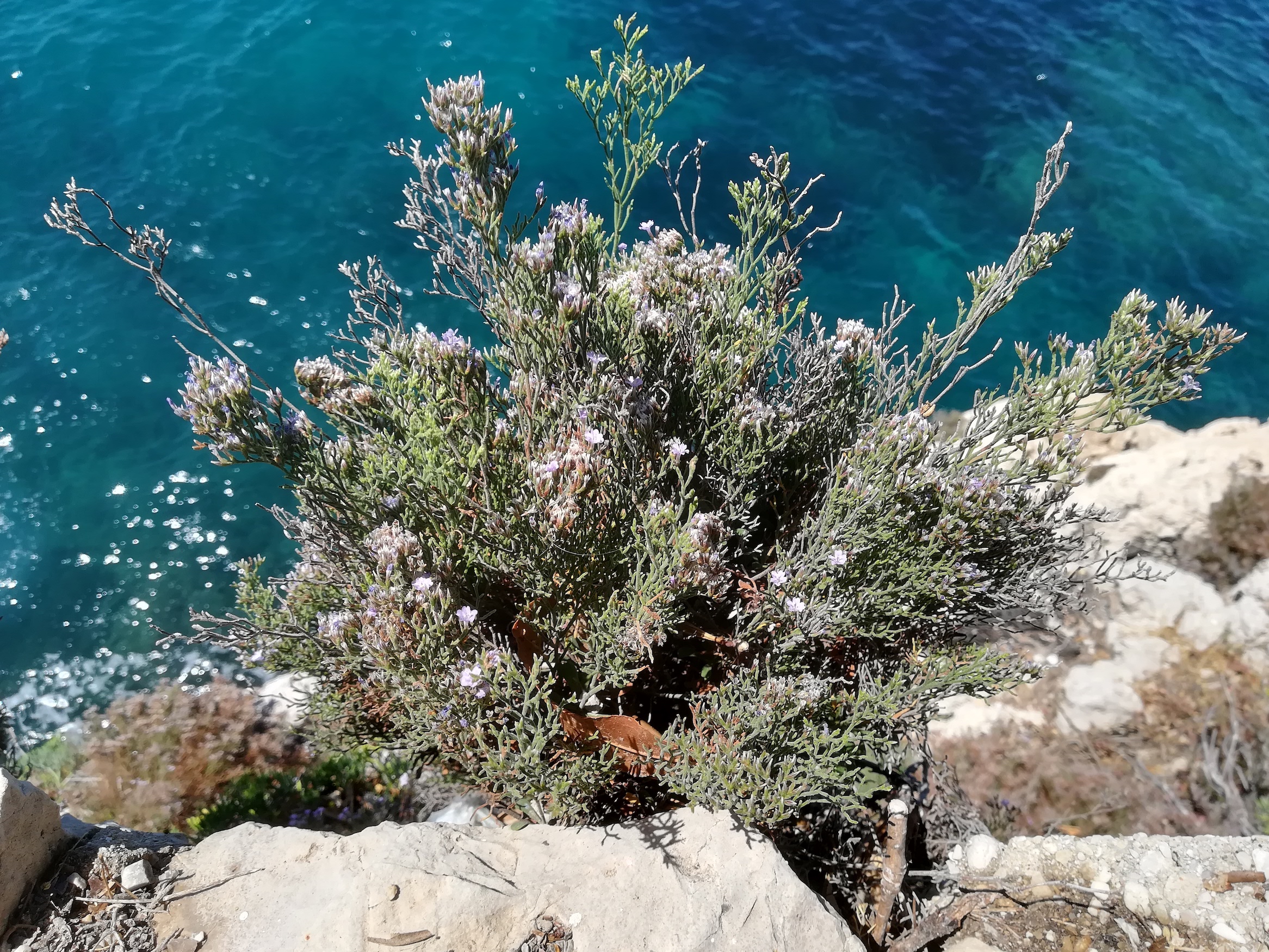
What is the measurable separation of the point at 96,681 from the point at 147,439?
3.09 m

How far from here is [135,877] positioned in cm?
292

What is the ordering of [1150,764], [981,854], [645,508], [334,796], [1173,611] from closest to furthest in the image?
[645,508]
[981,854]
[334,796]
[1150,764]
[1173,611]

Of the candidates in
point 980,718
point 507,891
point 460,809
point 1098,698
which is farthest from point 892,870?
point 1098,698

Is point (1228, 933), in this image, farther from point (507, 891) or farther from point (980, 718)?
point (980, 718)

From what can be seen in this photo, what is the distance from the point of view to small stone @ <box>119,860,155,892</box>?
115 inches

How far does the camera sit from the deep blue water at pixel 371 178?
9078mm

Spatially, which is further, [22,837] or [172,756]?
[172,756]

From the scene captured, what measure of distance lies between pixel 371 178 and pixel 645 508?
36.5ft

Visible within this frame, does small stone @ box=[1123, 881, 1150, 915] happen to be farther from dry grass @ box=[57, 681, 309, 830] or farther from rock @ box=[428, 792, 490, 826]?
dry grass @ box=[57, 681, 309, 830]

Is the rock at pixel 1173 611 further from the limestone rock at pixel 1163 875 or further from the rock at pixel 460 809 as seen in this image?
the rock at pixel 460 809

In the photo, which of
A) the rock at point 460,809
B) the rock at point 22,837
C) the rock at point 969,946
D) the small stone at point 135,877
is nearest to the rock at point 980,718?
the rock at point 969,946

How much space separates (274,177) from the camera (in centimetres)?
1209

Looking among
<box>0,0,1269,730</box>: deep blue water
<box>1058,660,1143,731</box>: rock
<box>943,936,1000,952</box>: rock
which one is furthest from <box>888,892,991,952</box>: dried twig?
<box>0,0,1269,730</box>: deep blue water

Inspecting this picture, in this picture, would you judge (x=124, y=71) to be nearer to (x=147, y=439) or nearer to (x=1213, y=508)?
(x=147, y=439)
